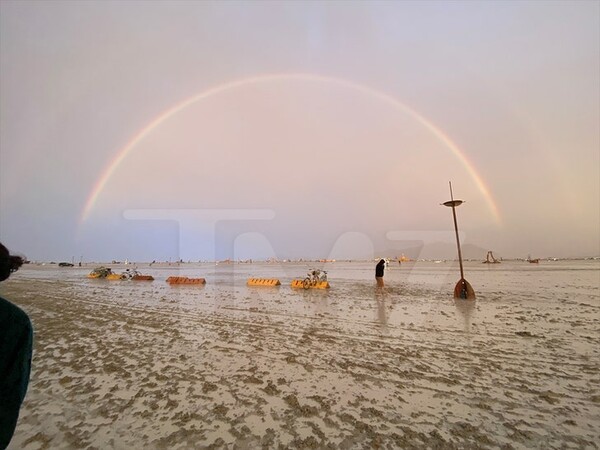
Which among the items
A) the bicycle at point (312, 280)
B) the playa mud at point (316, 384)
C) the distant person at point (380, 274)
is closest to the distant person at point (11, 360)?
the playa mud at point (316, 384)

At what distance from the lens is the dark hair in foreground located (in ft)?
8.41

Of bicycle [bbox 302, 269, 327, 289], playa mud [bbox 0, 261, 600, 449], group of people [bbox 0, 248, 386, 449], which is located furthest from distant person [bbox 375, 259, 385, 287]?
group of people [bbox 0, 248, 386, 449]

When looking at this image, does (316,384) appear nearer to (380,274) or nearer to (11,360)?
(11,360)

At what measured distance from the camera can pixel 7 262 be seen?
2611 millimetres

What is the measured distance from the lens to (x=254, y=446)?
451 cm

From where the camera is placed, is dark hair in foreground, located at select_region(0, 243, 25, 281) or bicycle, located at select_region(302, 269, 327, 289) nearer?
dark hair in foreground, located at select_region(0, 243, 25, 281)

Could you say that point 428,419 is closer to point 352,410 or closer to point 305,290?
point 352,410

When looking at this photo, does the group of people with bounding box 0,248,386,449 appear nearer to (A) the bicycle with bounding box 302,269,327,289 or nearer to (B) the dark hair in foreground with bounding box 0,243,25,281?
(B) the dark hair in foreground with bounding box 0,243,25,281

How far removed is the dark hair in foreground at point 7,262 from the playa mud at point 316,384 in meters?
3.36

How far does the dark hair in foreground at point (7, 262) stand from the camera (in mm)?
2562

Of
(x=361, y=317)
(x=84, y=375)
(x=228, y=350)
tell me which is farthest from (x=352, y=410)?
(x=361, y=317)

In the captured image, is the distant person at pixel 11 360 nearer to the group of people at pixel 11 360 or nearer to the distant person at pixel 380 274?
the group of people at pixel 11 360

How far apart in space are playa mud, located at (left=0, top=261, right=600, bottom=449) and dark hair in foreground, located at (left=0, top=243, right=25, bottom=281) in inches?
132

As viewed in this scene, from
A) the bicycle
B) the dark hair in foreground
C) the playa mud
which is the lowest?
the playa mud
